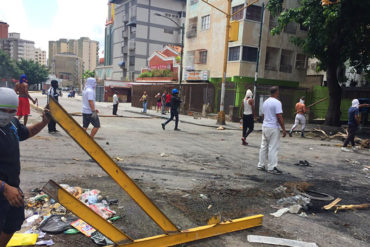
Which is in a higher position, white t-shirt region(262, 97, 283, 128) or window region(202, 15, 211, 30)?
window region(202, 15, 211, 30)

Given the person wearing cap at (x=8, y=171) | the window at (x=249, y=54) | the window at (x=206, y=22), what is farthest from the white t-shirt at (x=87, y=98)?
the window at (x=206, y=22)

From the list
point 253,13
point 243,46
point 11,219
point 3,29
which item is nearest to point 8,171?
point 11,219

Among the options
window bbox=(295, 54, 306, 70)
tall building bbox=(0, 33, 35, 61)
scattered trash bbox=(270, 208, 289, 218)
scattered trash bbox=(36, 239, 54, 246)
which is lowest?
scattered trash bbox=(270, 208, 289, 218)

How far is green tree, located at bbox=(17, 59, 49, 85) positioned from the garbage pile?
82.5m

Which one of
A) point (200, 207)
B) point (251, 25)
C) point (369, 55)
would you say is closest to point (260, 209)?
point (200, 207)

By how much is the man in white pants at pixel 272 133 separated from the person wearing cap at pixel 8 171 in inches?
200

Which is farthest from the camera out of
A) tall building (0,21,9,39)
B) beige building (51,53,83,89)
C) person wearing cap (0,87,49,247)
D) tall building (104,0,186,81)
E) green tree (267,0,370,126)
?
beige building (51,53,83,89)

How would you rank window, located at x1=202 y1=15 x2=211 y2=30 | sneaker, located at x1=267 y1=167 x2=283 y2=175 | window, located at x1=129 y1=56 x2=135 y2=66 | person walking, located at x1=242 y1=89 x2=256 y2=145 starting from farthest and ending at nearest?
window, located at x1=129 y1=56 x2=135 y2=66
window, located at x1=202 y1=15 x2=211 y2=30
person walking, located at x1=242 y1=89 x2=256 y2=145
sneaker, located at x1=267 y1=167 x2=283 y2=175

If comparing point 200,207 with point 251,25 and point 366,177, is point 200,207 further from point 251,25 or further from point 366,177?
point 251,25

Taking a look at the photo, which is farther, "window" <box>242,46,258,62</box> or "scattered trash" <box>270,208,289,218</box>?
"window" <box>242,46,258,62</box>

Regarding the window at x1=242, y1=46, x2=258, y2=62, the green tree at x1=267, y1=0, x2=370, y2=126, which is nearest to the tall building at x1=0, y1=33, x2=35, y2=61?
the window at x1=242, y1=46, x2=258, y2=62

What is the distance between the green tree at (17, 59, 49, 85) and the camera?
74106 millimetres

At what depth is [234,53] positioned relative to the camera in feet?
78.8

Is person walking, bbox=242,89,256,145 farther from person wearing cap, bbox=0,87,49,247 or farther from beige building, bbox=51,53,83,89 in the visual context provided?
beige building, bbox=51,53,83,89
